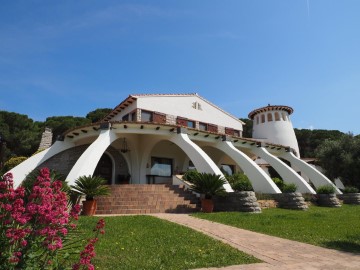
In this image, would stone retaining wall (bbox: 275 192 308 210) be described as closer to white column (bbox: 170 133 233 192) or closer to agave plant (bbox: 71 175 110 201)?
white column (bbox: 170 133 233 192)

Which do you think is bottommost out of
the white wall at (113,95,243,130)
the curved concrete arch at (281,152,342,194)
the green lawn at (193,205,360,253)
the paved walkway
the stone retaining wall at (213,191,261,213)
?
the green lawn at (193,205,360,253)

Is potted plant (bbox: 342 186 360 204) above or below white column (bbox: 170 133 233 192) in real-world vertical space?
below

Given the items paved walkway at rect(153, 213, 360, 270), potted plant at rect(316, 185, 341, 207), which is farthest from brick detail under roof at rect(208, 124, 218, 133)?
paved walkway at rect(153, 213, 360, 270)

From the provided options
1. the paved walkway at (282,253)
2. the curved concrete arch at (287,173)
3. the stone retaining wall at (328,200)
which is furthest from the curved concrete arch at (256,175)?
the paved walkway at (282,253)

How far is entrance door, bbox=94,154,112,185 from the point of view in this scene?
21.7 m

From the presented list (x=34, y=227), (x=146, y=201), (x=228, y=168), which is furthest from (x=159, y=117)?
(x=34, y=227)

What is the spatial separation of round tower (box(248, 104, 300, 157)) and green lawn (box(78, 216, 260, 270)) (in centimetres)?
2689

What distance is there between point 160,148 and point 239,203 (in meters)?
10.7

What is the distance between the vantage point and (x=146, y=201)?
47.4ft

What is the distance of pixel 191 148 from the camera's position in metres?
17.3

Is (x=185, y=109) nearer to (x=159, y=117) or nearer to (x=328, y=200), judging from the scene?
(x=159, y=117)

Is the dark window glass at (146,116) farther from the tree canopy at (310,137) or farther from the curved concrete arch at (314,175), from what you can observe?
the tree canopy at (310,137)

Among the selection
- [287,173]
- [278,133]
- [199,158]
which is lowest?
[287,173]

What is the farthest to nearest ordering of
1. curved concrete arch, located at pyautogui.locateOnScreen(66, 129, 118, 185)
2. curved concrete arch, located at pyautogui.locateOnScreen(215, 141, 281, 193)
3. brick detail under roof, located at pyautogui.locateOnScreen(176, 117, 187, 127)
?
brick detail under roof, located at pyautogui.locateOnScreen(176, 117, 187, 127), curved concrete arch, located at pyautogui.locateOnScreen(215, 141, 281, 193), curved concrete arch, located at pyautogui.locateOnScreen(66, 129, 118, 185)
